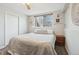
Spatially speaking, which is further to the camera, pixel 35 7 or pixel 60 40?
pixel 60 40

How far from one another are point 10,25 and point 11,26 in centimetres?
2

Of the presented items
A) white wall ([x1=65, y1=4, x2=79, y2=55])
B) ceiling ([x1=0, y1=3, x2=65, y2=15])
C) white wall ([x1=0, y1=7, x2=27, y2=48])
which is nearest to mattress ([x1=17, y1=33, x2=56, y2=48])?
white wall ([x1=0, y1=7, x2=27, y2=48])

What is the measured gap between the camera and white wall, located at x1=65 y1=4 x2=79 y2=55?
1.45 metres

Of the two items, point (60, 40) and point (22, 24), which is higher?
point (22, 24)

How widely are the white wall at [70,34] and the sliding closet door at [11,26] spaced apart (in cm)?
89

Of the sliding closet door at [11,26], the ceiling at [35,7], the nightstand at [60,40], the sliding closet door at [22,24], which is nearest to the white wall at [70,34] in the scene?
the nightstand at [60,40]

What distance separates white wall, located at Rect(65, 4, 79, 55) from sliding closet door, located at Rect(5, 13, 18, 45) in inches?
34.9

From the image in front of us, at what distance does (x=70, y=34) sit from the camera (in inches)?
62.9

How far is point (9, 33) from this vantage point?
1566 mm

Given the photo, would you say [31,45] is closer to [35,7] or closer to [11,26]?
[11,26]

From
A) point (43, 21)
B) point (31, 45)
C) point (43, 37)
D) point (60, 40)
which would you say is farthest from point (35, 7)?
point (60, 40)

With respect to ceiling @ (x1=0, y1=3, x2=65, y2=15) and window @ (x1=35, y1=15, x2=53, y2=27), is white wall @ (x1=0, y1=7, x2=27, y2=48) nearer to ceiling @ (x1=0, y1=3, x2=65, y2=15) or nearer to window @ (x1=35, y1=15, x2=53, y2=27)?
ceiling @ (x1=0, y1=3, x2=65, y2=15)

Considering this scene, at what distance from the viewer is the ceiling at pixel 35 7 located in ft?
4.64

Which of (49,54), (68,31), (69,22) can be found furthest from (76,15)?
(49,54)
